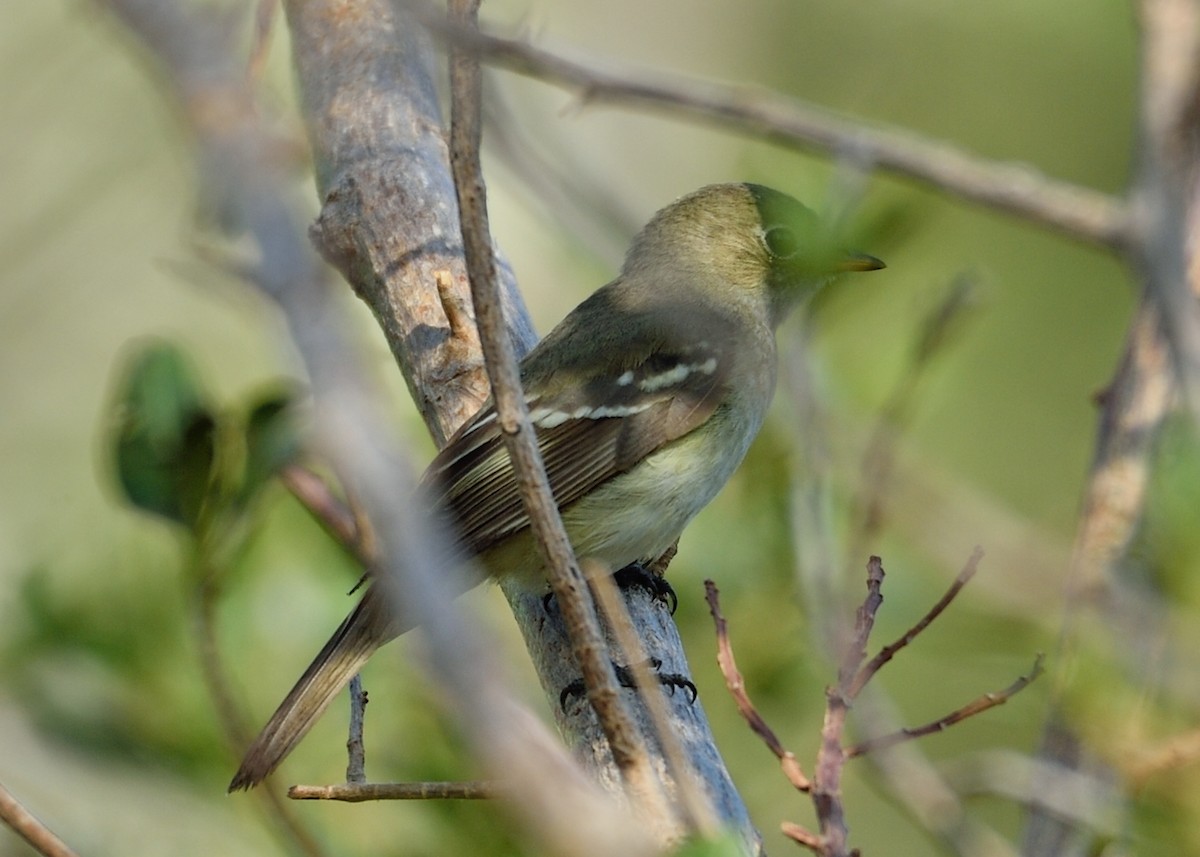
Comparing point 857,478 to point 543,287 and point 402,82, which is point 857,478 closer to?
point 402,82

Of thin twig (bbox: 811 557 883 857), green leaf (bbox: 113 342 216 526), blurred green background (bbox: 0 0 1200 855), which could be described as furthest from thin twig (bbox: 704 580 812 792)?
green leaf (bbox: 113 342 216 526)

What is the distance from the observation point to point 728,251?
14.8ft

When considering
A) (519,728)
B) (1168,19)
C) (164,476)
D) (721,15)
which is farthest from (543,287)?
(519,728)

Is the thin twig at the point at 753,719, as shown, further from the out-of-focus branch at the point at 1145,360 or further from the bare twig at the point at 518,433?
the out-of-focus branch at the point at 1145,360

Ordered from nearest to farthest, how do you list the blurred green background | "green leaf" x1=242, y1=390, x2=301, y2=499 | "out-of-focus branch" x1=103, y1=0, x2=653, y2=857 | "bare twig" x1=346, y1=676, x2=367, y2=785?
1. "out-of-focus branch" x1=103, y1=0, x2=653, y2=857
2. "bare twig" x1=346, y1=676, x2=367, y2=785
3. "green leaf" x1=242, y1=390, x2=301, y2=499
4. the blurred green background

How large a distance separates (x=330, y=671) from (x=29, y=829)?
1.38m

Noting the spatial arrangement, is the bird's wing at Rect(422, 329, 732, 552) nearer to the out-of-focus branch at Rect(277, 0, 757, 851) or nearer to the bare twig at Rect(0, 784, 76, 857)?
the out-of-focus branch at Rect(277, 0, 757, 851)

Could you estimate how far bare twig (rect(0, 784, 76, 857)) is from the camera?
175 cm

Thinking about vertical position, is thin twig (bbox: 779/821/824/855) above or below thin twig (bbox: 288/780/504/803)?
above

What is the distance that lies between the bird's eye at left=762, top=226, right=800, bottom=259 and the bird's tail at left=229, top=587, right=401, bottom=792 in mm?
1754

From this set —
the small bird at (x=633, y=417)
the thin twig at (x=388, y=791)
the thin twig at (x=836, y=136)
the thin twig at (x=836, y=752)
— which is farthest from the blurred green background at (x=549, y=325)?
the thin twig at (x=388, y=791)

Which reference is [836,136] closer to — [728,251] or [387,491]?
[387,491]

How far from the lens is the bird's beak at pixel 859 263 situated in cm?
394

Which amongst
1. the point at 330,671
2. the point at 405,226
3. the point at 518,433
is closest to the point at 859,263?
the point at 405,226
